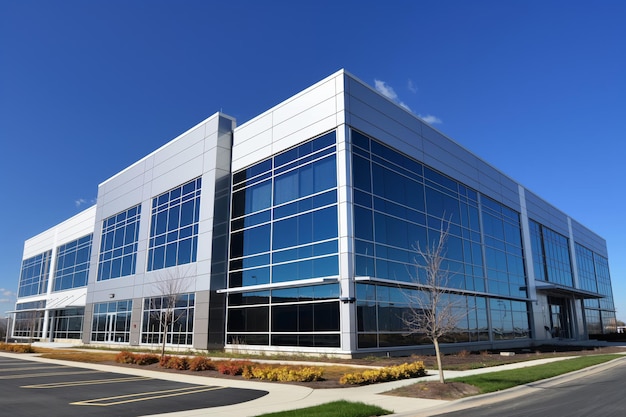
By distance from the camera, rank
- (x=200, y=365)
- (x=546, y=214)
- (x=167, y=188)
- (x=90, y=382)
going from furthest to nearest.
Answer: (x=546, y=214) < (x=167, y=188) < (x=200, y=365) < (x=90, y=382)

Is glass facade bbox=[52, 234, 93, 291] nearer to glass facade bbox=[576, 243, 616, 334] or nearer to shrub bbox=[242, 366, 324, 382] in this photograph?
shrub bbox=[242, 366, 324, 382]

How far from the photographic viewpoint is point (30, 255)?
69062mm

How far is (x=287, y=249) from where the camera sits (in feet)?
85.9

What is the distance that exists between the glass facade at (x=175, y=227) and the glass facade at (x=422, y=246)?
14.0 meters

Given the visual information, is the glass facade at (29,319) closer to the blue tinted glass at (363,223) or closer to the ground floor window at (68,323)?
the ground floor window at (68,323)

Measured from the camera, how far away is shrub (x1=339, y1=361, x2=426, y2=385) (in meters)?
14.6


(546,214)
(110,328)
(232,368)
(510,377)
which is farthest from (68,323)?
(546,214)

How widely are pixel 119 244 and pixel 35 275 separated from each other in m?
33.5

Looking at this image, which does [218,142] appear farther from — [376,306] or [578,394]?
[578,394]

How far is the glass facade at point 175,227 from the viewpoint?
32.8m

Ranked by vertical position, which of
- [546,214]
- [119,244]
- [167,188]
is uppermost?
[546,214]

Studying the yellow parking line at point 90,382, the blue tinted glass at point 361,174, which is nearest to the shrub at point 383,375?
the yellow parking line at point 90,382

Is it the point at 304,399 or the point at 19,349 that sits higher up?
the point at 304,399

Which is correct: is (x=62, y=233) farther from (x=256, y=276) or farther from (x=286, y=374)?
(x=286, y=374)
